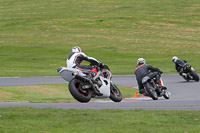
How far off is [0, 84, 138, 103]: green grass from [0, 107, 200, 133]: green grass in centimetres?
562

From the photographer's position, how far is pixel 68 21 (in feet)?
217

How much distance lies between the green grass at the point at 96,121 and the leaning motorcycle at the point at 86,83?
56 cm

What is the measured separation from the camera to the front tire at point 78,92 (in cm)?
1255

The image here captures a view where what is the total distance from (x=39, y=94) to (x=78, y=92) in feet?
25.6

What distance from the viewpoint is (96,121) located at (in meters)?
10.6

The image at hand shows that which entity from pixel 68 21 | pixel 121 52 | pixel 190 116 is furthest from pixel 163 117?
pixel 68 21

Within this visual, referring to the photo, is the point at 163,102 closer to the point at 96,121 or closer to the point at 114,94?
the point at 114,94

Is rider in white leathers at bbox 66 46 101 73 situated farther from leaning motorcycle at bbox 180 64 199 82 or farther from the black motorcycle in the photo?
leaning motorcycle at bbox 180 64 199 82

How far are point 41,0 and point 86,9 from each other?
14905mm

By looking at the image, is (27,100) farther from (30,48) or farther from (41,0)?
(41,0)

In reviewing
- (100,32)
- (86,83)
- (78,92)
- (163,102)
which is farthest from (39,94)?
(100,32)

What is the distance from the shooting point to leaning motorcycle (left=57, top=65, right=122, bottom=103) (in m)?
12.7

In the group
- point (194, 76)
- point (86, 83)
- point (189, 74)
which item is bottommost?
point (86, 83)

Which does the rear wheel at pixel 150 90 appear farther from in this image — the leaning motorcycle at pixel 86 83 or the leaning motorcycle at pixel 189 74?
the leaning motorcycle at pixel 189 74
